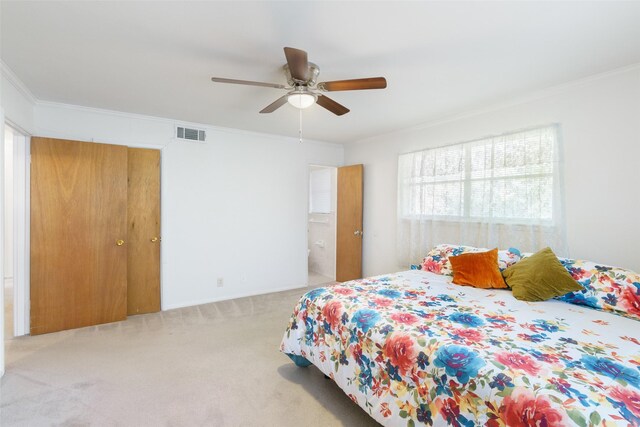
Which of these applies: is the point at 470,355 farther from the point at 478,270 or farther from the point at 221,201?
the point at 221,201

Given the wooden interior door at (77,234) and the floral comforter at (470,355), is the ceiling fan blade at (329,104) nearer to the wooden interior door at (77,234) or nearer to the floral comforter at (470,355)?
the floral comforter at (470,355)

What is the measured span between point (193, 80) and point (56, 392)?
2597 millimetres

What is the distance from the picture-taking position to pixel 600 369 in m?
1.26

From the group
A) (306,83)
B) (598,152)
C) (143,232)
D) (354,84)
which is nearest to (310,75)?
(306,83)

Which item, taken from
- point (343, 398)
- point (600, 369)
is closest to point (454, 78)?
point (600, 369)

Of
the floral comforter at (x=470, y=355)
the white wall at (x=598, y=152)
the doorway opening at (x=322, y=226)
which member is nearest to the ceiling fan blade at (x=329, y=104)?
the floral comforter at (x=470, y=355)

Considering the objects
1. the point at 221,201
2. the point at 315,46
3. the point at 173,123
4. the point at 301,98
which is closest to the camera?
the point at 315,46

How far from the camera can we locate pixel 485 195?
3.23 m

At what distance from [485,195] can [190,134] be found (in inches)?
145

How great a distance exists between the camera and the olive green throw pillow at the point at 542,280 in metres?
2.20

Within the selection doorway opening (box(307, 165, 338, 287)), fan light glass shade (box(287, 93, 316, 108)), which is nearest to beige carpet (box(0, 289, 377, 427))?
fan light glass shade (box(287, 93, 316, 108))

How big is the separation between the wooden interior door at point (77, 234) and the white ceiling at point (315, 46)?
642mm

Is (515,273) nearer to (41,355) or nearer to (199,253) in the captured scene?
(199,253)

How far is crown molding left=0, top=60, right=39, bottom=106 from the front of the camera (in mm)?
2336
